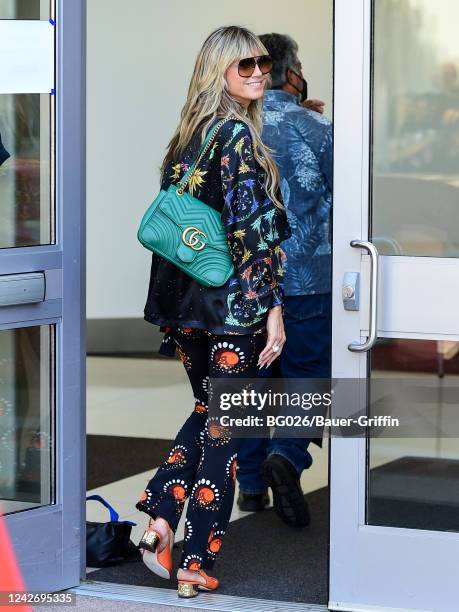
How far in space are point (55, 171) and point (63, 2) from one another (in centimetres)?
47

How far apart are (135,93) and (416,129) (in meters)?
5.40

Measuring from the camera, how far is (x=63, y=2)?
11.2 feet

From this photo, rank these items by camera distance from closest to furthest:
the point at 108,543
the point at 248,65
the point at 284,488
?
the point at 248,65
the point at 108,543
the point at 284,488

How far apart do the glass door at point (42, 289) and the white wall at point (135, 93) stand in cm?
489

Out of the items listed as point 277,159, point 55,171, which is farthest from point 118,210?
point 55,171

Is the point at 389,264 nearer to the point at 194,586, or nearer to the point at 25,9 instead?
the point at 194,586

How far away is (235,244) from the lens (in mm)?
3293

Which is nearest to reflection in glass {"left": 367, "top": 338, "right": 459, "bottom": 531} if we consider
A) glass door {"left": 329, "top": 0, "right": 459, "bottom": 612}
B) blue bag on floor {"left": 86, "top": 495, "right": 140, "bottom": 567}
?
glass door {"left": 329, "top": 0, "right": 459, "bottom": 612}

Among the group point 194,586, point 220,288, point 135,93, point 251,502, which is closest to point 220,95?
point 220,288

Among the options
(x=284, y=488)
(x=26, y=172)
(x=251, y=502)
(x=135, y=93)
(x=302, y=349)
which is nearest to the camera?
(x=26, y=172)

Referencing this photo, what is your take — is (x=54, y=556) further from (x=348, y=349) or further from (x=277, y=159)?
(x=277, y=159)

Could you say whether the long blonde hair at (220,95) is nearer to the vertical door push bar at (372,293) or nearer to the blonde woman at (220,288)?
the blonde woman at (220,288)

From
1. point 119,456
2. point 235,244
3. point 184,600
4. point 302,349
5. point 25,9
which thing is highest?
point 25,9

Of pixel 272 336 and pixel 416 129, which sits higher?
pixel 416 129
